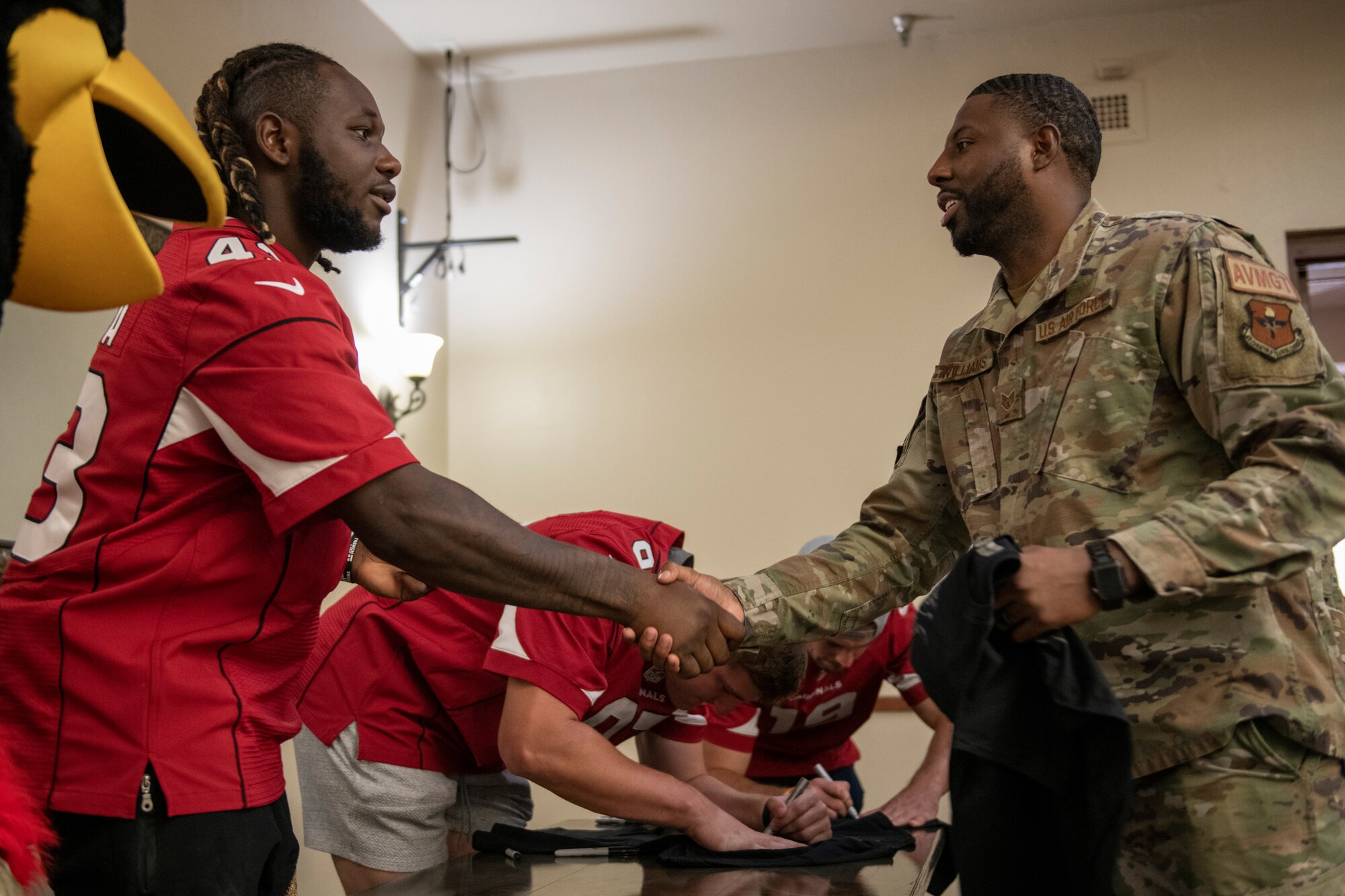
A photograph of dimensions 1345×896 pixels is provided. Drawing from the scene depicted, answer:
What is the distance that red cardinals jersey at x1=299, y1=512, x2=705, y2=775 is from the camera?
2.29m

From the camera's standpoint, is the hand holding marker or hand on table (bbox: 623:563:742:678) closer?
hand on table (bbox: 623:563:742:678)

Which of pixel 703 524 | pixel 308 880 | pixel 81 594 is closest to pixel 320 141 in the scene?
pixel 81 594

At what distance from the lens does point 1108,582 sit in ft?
4.26

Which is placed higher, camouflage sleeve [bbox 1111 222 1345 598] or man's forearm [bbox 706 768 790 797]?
camouflage sleeve [bbox 1111 222 1345 598]

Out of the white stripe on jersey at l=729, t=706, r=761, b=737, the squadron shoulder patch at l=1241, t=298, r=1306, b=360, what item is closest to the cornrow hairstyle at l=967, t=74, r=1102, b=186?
the squadron shoulder patch at l=1241, t=298, r=1306, b=360

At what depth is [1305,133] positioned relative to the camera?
4.46m

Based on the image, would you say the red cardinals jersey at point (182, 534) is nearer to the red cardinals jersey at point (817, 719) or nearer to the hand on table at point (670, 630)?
the hand on table at point (670, 630)

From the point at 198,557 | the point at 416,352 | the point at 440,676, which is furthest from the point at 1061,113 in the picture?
the point at 416,352

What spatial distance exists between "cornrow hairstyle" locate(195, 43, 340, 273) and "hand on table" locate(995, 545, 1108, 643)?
3.55ft

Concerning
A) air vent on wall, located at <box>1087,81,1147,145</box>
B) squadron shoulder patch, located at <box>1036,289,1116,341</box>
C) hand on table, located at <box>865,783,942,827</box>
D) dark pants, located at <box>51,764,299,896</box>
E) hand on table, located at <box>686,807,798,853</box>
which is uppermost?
air vent on wall, located at <box>1087,81,1147,145</box>

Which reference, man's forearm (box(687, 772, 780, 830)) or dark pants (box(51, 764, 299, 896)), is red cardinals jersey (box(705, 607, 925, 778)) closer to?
man's forearm (box(687, 772, 780, 830))

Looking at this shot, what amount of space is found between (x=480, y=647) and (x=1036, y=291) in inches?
52.3

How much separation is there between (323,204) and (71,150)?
81cm

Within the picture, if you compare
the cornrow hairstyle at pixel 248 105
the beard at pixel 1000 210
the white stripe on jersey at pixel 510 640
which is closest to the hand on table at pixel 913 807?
the white stripe on jersey at pixel 510 640
